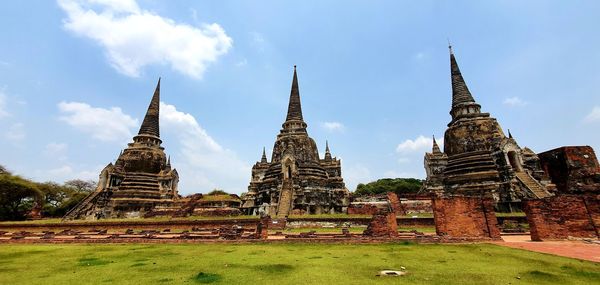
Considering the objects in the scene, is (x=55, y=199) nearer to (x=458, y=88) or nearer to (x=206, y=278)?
(x=206, y=278)

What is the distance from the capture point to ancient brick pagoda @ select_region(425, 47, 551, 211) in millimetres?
23844

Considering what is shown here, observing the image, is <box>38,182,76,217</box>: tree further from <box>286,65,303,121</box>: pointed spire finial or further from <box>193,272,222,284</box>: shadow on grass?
<box>193,272,222,284</box>: shadow on grass

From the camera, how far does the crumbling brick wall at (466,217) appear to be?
1227cm

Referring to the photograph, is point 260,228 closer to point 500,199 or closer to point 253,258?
point 253,258

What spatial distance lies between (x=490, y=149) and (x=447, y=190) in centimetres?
525

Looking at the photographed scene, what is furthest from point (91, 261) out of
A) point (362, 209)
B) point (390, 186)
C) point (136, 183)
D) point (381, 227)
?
point (390, 186)

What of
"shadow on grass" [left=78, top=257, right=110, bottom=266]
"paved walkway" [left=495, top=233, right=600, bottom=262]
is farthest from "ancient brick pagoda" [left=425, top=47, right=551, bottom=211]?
"shadow on grass" [left=78, top=257, right=110, bottom=266]

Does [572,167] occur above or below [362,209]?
above

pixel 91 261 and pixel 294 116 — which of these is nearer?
pixel 91 261

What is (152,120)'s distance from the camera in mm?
40031

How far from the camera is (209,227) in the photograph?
70.3 feet

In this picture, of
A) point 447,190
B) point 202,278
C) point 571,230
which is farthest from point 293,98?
point 202,278

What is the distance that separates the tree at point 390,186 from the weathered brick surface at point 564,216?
53711mm

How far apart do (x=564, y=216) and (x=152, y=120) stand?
135 feet
